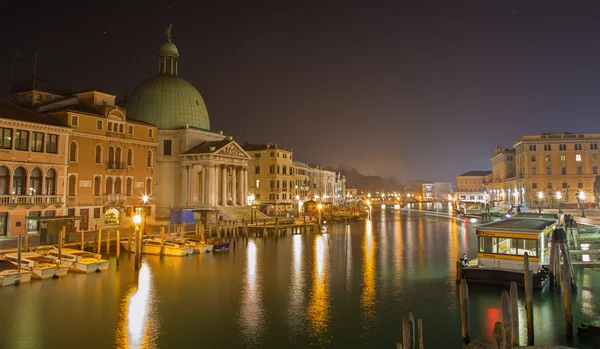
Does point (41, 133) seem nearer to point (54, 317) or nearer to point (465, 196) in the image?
point (54, 317)

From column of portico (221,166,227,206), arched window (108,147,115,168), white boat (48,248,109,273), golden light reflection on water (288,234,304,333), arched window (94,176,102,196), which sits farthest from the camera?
column of portico (221,166,227,206)

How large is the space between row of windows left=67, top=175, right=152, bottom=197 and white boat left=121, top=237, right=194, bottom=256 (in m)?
10.00

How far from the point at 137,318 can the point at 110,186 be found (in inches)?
1229

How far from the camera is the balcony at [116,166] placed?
1837 inches

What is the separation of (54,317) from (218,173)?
149ft

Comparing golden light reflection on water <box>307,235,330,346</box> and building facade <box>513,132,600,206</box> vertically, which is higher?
building facade <box>513,132,600,206</box>

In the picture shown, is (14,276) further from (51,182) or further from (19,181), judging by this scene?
(51,182)

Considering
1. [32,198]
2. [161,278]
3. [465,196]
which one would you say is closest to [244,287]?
[161,278]

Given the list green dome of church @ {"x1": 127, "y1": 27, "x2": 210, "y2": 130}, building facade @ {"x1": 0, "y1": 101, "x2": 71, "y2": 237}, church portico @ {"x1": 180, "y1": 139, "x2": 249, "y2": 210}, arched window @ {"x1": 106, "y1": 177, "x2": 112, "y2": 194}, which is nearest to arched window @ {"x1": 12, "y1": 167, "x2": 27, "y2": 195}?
building facade @ {"x1": 0, "y1": 101, "x2": 71, "y2": 237}

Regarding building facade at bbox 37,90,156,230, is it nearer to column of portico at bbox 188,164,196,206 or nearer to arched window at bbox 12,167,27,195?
arched window at bbox 12,167,27,195

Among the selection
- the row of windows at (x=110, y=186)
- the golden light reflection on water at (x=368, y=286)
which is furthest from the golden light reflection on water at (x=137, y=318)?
the row of windows at (x=110, y=186)

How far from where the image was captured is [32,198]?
123ft

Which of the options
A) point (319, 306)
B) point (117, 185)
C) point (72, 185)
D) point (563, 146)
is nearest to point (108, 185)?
point (117, 185)

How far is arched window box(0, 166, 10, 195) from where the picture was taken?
119 feet
